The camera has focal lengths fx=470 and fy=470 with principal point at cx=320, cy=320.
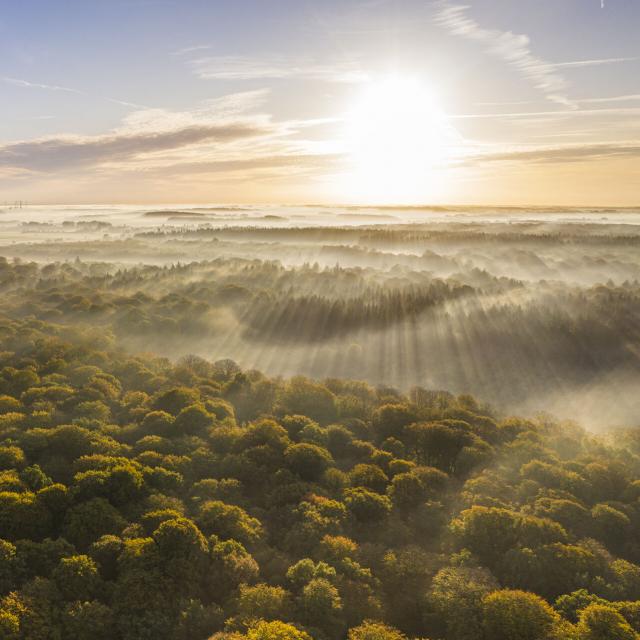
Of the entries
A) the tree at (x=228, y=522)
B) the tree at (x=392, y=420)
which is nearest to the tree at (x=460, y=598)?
the tree at (x=228, y=522)

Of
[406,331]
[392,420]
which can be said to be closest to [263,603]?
[392,420]

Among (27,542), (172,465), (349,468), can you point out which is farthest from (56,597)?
(349,468)

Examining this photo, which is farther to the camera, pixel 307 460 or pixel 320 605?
pixel 307 460

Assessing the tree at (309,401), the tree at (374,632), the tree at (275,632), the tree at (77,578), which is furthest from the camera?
the tree at (309,401)

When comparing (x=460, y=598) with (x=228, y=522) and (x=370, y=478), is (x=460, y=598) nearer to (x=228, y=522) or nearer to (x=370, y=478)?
(x=370, y=478)

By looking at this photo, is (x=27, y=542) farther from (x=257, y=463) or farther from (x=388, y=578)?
(x=388, y=578)

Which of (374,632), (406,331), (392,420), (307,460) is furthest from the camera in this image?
(406,331)

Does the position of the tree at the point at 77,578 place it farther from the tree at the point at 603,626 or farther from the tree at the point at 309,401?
the tree at the point at 309,401

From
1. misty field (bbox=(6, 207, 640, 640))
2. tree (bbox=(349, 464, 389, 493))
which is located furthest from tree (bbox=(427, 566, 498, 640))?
tree (bbox=(349, 464, 389, 493))
